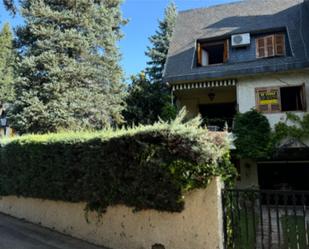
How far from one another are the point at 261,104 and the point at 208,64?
3650 mm

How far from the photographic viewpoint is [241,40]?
17359 millimetres

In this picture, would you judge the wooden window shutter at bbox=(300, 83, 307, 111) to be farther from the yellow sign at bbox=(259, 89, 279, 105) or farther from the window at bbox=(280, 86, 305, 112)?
the yellow sign at bbox=(259, 89, 279, 105)

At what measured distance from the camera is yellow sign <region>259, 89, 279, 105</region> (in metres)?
16.1

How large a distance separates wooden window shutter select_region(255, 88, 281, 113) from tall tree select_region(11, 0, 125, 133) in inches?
364

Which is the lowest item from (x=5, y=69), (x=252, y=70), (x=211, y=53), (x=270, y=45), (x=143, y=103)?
(x=252, y=70)

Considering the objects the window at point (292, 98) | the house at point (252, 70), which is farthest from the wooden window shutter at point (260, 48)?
the window at point (292, 98)

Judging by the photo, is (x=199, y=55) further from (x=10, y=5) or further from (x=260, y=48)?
(x=10, y=5)

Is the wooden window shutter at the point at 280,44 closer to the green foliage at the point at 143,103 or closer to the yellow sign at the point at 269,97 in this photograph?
the yellow sign at the point at 269,97

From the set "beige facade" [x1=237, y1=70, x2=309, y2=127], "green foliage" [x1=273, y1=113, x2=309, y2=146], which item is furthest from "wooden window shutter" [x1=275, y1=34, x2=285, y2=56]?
"green foliage" [x1=273, y1=113, x2=309, y2=146]

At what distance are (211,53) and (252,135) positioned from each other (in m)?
5.86

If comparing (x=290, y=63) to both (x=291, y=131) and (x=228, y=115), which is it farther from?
(x=228, y=115)

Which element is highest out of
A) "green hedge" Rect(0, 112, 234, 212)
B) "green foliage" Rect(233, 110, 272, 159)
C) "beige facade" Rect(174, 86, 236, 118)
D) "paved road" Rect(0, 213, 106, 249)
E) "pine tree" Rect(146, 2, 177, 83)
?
"pine tree" Rect(146, 2, 177, 83)

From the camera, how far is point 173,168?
6.88 meters

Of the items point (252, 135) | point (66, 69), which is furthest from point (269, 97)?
point (66, 69)
